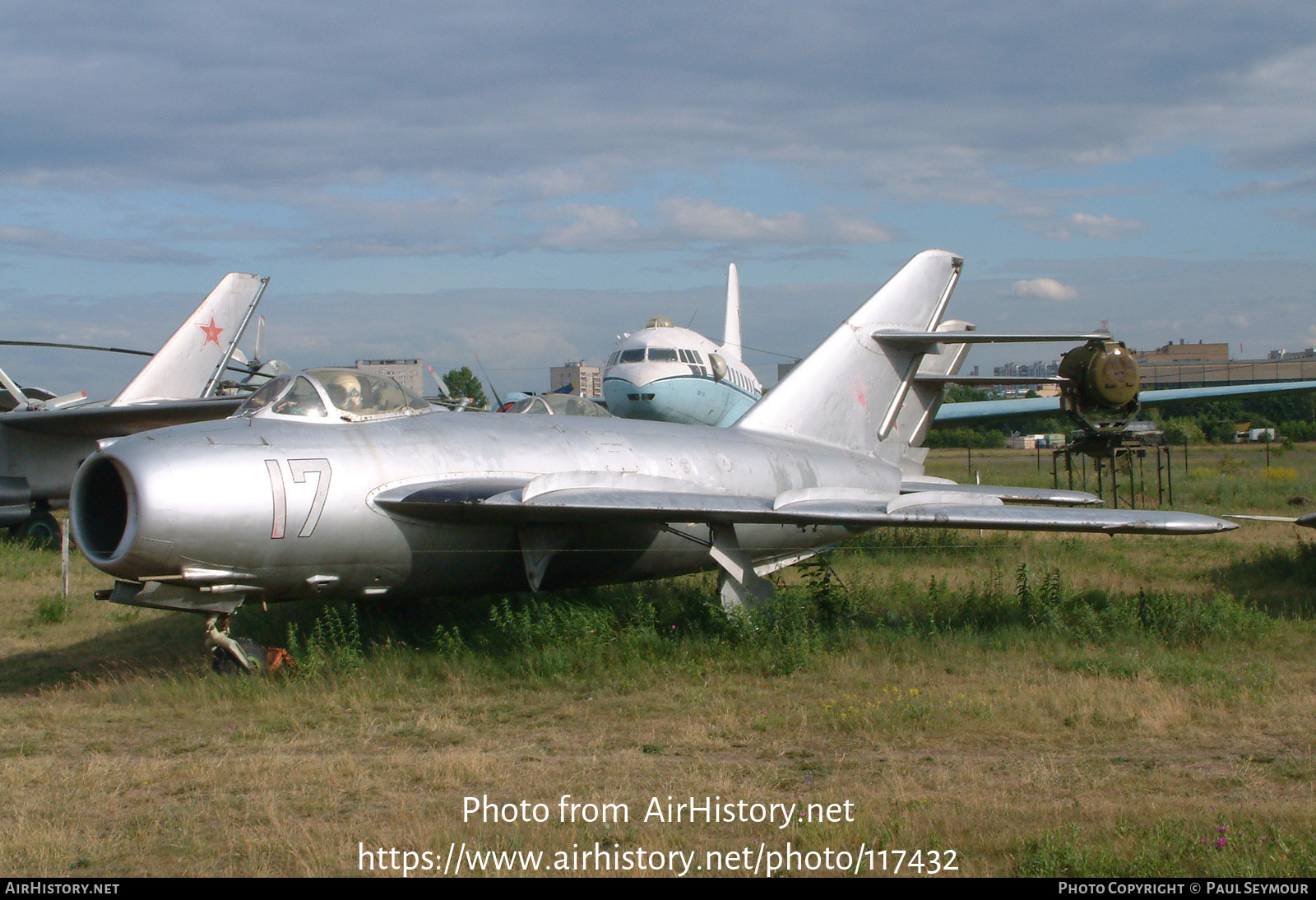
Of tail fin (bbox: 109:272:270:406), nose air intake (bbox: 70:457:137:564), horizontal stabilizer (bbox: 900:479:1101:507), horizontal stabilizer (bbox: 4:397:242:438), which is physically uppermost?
tail fin (bbox: 109:272:270:406)

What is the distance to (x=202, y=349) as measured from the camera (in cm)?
2412

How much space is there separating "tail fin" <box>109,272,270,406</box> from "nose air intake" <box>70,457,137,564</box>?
15.1 metres

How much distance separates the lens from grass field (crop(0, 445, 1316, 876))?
5266 millimetres

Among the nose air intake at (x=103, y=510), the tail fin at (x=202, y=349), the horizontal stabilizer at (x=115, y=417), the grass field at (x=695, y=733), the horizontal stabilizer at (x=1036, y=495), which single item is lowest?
the grass field at (x=695, y=733)

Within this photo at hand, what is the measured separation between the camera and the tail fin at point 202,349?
76.3 ft

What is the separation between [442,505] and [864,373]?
6775mm

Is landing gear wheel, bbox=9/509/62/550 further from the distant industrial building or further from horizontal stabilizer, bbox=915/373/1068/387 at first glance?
the distant industrial building

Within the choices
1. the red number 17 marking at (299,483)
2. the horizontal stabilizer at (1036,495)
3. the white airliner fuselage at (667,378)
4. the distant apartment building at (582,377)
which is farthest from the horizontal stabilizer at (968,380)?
the distant apartment building at (582,377)

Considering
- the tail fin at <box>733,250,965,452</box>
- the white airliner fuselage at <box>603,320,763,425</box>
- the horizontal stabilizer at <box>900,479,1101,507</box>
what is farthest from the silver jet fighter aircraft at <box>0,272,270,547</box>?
the horizontal stabilizer at <box>900,479,1101,507</box>

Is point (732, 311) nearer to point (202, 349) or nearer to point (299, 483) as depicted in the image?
point (202, 349)

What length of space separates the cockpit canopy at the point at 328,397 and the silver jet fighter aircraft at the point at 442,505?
20 millimetres

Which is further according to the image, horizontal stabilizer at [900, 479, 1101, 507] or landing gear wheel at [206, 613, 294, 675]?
horizontal stabilizer at [900, 479, 1101, 507]

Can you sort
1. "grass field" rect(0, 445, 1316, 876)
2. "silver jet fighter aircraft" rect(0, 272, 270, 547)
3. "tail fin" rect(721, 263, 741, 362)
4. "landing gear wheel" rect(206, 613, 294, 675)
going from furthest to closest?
1. "tail fin" rect(721, 263, 741, 362)
2. "silver jet fighter aircraft" rect(0, 272, 270, 547)
3. "landing gear wheel" rect(206, 613, 294, 675)
4. "grass field" rect(0, 445, 1316, 876)

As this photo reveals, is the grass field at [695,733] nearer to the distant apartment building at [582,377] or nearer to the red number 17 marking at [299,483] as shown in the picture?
the red number 17 marking at [299,483]
